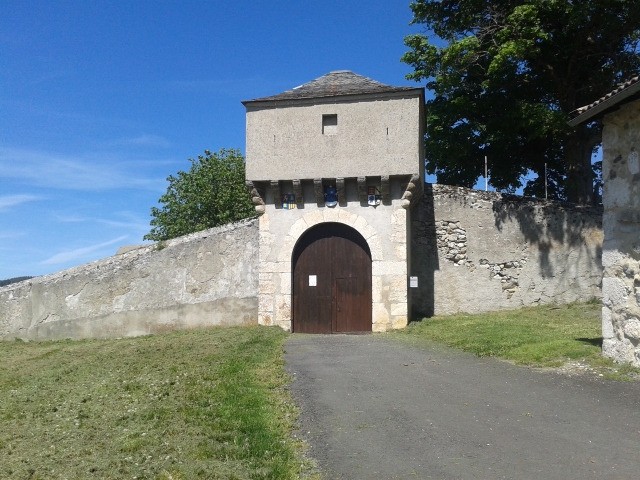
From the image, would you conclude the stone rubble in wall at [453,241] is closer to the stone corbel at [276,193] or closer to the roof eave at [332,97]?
the roof eave at [332,97]

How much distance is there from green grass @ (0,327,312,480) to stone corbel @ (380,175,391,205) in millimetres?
4818

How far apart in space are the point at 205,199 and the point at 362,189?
19813 millimetres

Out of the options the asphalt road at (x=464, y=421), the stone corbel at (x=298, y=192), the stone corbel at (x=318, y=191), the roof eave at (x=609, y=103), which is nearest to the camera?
the asphalt road at (x=464, y=421)

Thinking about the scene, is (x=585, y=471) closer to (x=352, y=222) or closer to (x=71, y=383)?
(x=71, y=383)

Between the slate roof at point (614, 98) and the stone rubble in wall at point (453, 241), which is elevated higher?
the slate roof at point (614, 98)

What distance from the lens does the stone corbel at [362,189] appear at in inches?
564

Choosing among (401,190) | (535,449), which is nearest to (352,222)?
(401,190)

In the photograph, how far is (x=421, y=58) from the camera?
17.5m

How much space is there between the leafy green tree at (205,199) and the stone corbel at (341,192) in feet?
59.3

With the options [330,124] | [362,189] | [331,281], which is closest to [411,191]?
[362,189]

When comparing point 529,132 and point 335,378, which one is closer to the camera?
point 335,378

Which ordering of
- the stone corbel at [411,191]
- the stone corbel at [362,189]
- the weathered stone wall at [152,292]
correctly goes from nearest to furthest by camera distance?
1. the stone corbel at [411,191]
2. the stone corbel at [362,189]
3. the weathered stone wall at [152,292]

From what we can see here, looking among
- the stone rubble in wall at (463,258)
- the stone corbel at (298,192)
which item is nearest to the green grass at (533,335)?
the stone rubble in wall at (463,258)

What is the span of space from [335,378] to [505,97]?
1281cm
